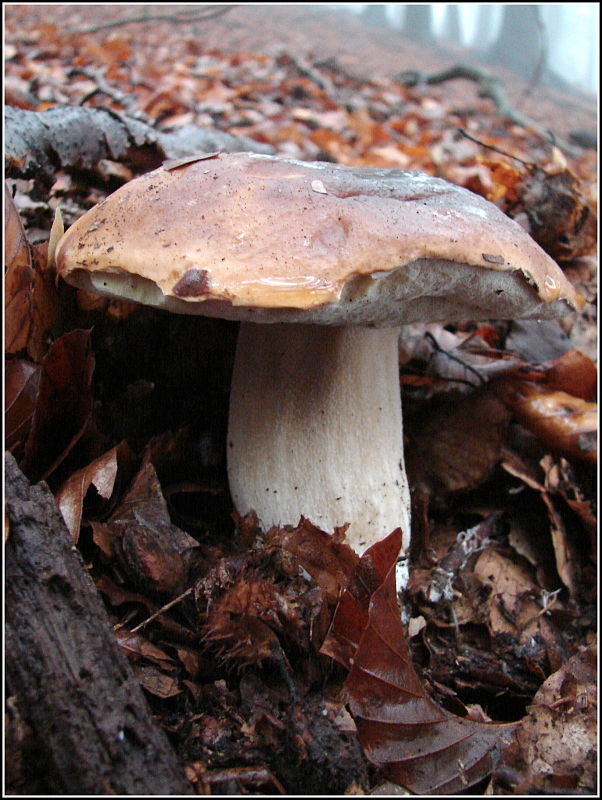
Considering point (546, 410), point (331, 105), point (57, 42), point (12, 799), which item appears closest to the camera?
point (12, 799)

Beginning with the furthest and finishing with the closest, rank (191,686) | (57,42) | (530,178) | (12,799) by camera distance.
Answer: (57,42) → (530,178) → (191,686) → (12,799)

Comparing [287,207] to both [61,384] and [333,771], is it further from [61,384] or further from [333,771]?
[333,771]

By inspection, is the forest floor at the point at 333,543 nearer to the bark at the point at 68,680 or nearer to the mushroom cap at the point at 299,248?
the bark at the point at 68,680

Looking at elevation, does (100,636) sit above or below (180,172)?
below

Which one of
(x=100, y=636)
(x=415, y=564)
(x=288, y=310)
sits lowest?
(x=415, y=564)

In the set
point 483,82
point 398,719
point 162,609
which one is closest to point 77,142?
point 162,609

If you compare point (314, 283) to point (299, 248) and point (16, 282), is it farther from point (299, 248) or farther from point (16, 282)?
point (16, 282)

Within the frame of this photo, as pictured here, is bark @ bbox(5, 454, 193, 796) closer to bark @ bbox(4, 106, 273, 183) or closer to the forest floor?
the forest floor

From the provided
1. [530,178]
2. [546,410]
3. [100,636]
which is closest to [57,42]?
[530,178]
